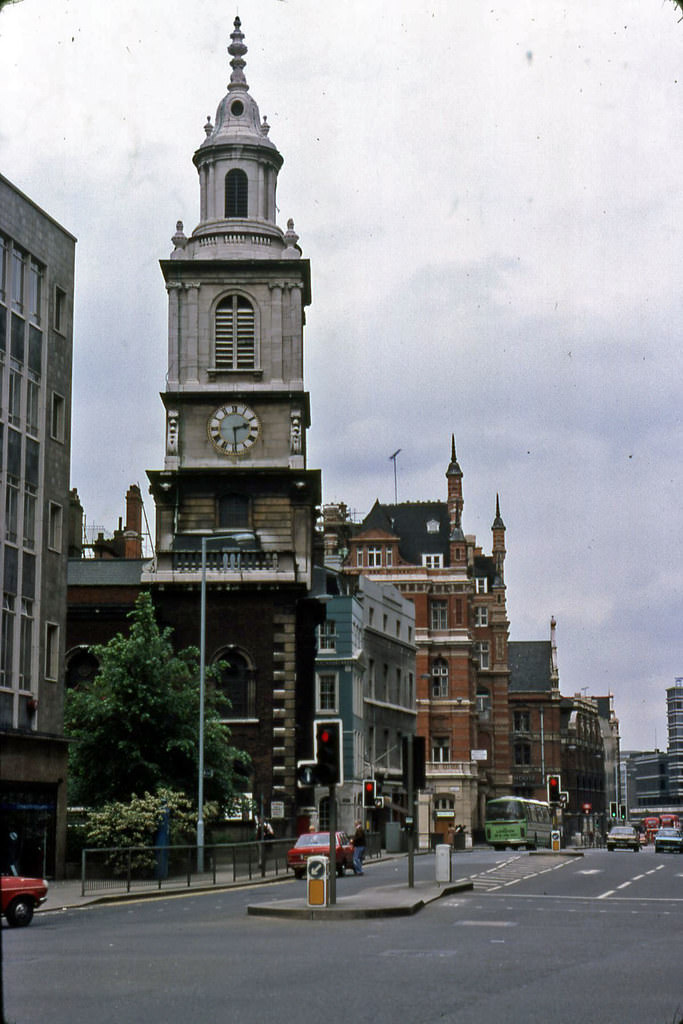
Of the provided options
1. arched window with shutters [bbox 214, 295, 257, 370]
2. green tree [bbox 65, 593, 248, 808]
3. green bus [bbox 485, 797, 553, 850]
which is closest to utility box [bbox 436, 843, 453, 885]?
green tree [bbox 65, 593, 248, 808]

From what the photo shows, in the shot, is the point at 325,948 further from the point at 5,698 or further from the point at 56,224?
the point at 56,224

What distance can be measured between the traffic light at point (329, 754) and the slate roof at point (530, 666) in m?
128

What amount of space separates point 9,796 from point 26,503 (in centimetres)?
837

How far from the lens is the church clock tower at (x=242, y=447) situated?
62625 millimetres

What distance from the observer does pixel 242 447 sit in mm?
67812

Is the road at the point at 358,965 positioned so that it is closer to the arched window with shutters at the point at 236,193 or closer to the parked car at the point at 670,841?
the arched window with shutters at the point at 236,193

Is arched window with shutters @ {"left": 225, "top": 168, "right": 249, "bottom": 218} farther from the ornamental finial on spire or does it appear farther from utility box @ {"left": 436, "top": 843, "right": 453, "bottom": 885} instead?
utility box @ {"left": 436, "top": 843, "right": 453, "bottom": 885}

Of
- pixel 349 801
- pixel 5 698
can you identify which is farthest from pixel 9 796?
pixel 349 801

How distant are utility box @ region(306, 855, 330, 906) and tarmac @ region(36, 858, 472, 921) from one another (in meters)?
0.20

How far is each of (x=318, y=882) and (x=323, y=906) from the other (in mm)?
516

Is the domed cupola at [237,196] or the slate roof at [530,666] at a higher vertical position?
the domed cupola at [237,196]

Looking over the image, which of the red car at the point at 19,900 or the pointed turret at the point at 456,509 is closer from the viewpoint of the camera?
the red car at the point at 19,900

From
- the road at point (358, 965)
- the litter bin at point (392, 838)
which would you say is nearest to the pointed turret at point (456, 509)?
the litter bin at point (392, 838)

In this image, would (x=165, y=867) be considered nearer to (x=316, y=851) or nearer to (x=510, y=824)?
(x=316, y=851)
